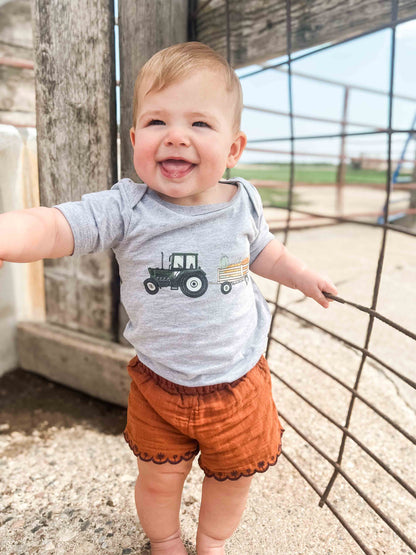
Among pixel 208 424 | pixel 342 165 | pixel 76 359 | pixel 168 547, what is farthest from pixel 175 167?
pixel 342 165

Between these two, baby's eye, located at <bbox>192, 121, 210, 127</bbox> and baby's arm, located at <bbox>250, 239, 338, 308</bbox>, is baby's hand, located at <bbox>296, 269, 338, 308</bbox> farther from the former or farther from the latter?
baby's eye, located at <bbox>192, 121, 210, 127</bbox>

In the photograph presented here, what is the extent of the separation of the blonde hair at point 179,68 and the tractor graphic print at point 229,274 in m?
0.33

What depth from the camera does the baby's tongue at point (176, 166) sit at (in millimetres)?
900

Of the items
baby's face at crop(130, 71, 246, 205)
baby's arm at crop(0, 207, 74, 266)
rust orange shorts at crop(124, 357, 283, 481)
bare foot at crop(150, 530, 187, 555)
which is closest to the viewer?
baby's arm at crop(0, 207, 74, 266)

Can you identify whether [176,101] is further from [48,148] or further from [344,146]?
[344,146]

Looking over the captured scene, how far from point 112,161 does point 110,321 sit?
2.00ft

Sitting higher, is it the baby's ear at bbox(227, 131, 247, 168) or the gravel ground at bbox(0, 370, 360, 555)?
the baby's ear at bbox(227, 131, 247, 168)

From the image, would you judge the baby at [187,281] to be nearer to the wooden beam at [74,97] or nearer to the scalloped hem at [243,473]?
the scalloped hem at [243,473]

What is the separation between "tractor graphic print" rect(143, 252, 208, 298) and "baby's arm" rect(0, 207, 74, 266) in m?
0.19

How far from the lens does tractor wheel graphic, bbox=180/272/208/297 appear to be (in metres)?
0.94

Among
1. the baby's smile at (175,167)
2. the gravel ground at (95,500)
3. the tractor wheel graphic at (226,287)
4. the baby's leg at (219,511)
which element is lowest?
the gravel ground at (95,500)

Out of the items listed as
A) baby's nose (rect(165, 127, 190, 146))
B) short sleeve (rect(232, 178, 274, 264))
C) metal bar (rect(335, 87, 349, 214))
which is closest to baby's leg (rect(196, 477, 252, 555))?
short sleeve (rect(232, 178, 274, 264))

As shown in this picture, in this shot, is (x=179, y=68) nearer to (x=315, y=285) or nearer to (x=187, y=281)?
(x=187, y=281)

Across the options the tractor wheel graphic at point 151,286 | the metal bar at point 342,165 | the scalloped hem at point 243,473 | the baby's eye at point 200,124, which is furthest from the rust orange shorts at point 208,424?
the metal bar at point 342,165
